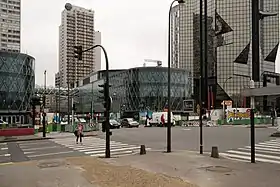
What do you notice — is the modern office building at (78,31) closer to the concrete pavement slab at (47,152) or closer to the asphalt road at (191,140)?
the asphalt road at (191,140)

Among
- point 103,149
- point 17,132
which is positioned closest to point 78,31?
point 17,132

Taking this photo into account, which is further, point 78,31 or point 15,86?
point 15,86

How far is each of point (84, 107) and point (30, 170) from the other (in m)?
119

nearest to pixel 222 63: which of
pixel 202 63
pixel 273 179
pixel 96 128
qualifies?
pixel 202 63

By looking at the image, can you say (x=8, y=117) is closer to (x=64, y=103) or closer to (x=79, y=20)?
(x=79, y=20)

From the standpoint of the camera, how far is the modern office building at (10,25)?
92250 millimetres

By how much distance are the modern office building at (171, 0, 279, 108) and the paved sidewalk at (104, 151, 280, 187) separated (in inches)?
4145

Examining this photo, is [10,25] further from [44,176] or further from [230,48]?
[44,176]

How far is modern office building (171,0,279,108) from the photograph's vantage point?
12320cm

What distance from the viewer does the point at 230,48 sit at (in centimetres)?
12950

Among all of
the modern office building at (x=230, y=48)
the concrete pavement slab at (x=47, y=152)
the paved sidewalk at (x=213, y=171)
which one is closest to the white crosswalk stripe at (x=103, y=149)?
the concrete pavement slab at (x=47, y=152)

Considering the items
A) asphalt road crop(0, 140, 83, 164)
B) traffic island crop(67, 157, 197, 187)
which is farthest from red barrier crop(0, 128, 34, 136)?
traffic island crop(67, 157, 197, 187)

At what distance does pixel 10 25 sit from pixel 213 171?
9177cm

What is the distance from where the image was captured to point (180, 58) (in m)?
132
